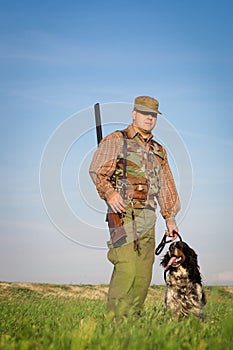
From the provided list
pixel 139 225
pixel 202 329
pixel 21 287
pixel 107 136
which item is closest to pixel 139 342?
pixel 202 329

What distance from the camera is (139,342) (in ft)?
13.7

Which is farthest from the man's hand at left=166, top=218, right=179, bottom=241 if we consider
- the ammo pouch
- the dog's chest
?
the ammo pouch

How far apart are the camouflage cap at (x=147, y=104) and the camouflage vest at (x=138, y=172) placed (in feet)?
1.18

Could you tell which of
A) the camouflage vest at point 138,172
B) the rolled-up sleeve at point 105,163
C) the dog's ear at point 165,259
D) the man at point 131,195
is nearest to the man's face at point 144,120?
the man at point 131,195

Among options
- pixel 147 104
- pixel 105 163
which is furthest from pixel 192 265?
pixel 147 104

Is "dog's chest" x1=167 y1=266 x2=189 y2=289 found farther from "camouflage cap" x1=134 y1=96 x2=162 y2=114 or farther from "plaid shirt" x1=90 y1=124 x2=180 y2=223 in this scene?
"camouflage cap" x1=134 y1=96 x2=162 y2=114

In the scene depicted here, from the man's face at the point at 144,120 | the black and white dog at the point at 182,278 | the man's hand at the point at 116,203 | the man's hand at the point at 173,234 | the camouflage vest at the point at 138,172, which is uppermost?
the man's face at the point at 144,120

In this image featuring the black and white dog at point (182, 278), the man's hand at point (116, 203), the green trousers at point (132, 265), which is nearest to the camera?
the man's hand at point (116, 203)

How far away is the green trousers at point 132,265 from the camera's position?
6844 millimetres

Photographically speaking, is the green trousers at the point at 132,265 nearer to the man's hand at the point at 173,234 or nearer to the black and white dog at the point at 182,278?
the man's hand at the point at 173,234

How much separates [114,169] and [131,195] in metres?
0.38

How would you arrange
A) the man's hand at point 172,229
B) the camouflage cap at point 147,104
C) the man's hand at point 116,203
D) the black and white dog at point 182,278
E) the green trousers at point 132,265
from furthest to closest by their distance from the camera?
the black and white dog at point 182,278 < the man's hand at point 172,229 < the camouflage cap at point 147,104 < the green trousers at point 132,265 < the man's hand at point 116,203

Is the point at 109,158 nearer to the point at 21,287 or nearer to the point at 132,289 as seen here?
the point at 132,289

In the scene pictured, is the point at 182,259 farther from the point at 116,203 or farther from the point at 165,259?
the point at 116,203
